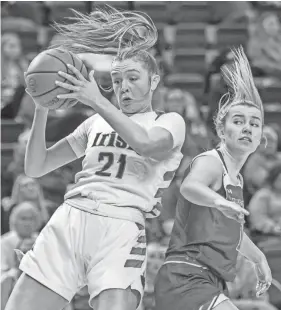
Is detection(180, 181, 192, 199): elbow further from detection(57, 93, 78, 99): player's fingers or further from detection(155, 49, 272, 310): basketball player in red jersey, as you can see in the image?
detection(57, 93, 78, 99): player's fingers

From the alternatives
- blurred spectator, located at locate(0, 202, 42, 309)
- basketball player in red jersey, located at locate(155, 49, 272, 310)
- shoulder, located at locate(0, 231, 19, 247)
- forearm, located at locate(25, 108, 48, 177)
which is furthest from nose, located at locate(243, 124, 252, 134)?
shoulder, located at locate(0, 231, 19, 247)

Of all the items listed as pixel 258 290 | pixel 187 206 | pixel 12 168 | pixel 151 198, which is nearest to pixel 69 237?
pixel 151 198

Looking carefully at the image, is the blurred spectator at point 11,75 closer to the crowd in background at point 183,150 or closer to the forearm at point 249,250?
the crowd in background at point 183,150

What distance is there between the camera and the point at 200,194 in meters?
2.84

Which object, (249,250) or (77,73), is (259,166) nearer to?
(249,250)

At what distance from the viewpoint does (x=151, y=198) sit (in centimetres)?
290

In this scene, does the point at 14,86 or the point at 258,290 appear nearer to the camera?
the point at 258,290

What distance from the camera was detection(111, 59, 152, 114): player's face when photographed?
295cm

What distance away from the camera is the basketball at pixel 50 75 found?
109 inches

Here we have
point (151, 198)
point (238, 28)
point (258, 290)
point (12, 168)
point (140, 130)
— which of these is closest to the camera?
point (140, 130)

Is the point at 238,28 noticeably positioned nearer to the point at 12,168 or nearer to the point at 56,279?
the point at 12,168

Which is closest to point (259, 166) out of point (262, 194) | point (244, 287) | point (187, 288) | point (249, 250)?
point (262, 194)

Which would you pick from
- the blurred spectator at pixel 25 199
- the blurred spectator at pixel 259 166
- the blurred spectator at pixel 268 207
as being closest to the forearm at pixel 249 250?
the blurred spectator at pixel 268 207

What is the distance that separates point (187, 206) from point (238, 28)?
5.15 metres
